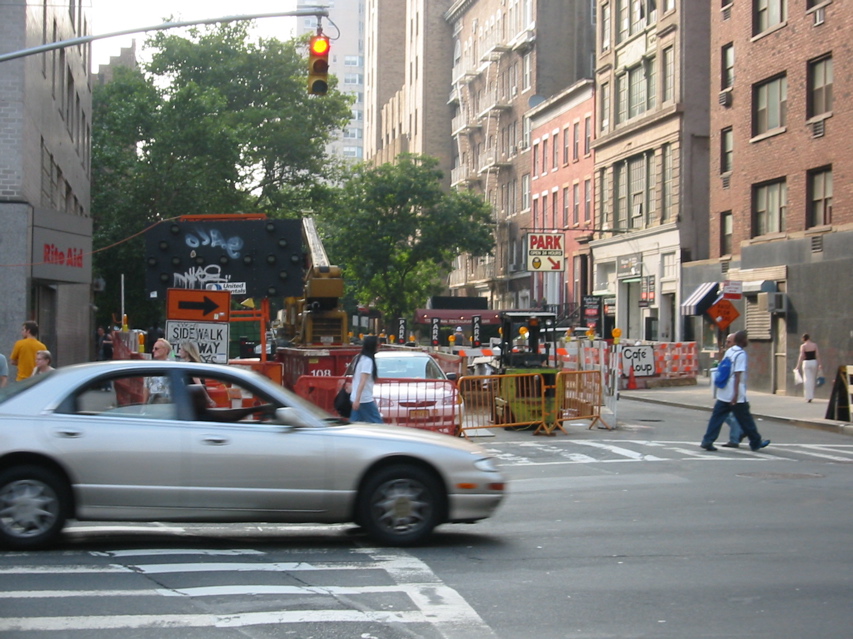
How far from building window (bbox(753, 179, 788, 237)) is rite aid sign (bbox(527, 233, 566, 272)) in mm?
14443

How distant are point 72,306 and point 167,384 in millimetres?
27434

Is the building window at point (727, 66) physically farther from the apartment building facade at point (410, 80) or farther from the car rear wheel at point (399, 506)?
the apartment building facade at point (410, 80)

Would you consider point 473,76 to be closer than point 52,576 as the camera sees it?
No

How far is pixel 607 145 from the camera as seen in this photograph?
52.4m

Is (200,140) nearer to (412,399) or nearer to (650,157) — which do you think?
(650,157)

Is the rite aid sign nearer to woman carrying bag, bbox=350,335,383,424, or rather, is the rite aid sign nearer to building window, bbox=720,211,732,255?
building window, bbox=720,211,732,255

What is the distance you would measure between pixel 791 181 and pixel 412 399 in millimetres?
19505

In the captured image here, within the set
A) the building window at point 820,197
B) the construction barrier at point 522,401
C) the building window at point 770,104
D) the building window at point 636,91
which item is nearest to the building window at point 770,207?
the building window at point 820,197

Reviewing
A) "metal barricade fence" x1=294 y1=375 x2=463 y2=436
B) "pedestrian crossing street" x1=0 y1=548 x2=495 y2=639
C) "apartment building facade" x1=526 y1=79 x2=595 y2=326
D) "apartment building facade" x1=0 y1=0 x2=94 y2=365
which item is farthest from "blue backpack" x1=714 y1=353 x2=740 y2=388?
"apartment building facade" x1=526 y1=79 x2=595 y2=326

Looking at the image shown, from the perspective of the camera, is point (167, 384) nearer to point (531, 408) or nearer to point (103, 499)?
point (103, 499)

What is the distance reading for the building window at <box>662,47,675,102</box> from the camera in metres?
46.3

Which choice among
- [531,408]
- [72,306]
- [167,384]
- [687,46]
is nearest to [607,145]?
[687,46]

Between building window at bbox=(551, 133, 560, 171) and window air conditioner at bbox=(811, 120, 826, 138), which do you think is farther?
building window at bbox=(551, 133, 560, 171)

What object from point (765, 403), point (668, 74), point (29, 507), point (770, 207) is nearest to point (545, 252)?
point (668, 74)
